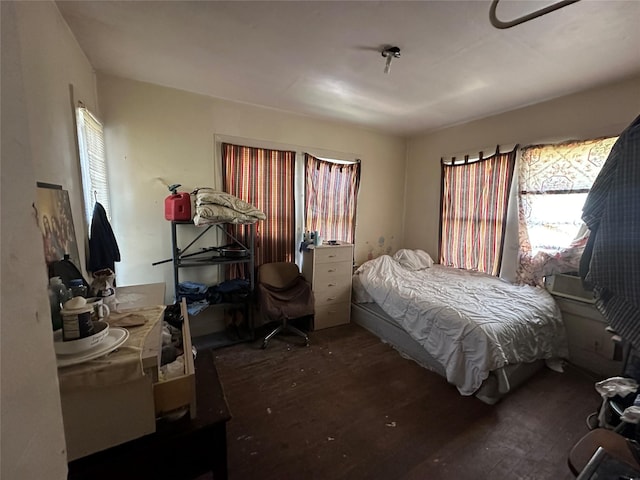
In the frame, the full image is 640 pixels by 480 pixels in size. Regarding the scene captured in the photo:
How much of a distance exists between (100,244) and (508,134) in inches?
159

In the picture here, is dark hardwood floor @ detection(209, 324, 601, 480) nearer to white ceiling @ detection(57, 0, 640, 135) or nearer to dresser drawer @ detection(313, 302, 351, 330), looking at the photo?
dresser drawer @ detection(313, 302, 351, 330)

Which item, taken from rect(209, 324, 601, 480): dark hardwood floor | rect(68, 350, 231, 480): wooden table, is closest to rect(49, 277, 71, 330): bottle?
rect(68, 350, 231, 480): wooden table

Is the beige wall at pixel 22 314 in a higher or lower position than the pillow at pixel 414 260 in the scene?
higher

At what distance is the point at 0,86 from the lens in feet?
1.21

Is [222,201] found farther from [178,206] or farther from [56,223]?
[56,223]

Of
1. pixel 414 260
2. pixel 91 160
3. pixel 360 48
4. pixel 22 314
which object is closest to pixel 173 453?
pixel 22 314

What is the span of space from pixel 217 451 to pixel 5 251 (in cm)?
96

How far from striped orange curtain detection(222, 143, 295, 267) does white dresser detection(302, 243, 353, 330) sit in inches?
15.2

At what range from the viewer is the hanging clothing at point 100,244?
1862 mm

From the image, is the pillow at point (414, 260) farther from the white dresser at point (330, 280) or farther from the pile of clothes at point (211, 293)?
the pile of clothes at point (211, 293)

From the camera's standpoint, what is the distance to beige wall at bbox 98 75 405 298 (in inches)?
97.1

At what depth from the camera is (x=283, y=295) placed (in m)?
3.05

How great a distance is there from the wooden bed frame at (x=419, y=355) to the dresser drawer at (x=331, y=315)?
5.4 inches

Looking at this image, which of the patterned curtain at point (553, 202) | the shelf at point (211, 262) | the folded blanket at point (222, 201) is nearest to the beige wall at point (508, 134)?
the patterned curtain at point (553, 202)
